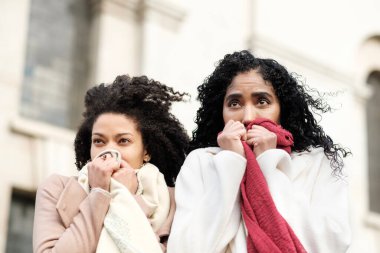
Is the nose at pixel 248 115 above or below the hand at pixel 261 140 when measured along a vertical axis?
above

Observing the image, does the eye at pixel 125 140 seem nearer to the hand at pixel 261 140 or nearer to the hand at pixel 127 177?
the hand at pixel 127 177

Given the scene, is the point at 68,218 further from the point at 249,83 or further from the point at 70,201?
the point at 249,83

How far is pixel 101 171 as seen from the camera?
286cm

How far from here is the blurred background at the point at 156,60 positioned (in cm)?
721

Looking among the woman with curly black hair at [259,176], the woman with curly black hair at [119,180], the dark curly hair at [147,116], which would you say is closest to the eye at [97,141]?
the woman with curly black hair at [119,180]

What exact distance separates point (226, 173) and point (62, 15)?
586 centimetres

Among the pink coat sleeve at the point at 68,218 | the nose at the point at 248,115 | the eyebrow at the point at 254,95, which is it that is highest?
the eyebrow at the point at 254,95

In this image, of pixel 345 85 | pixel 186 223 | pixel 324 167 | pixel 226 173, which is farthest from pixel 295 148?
pixel 345 85

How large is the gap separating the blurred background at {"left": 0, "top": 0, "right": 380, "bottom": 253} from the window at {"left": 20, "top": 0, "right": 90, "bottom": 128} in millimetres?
11

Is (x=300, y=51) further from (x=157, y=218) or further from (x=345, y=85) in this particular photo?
(x=157, y=218)

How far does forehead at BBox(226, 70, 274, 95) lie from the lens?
304 cm

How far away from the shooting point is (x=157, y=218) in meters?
2.86

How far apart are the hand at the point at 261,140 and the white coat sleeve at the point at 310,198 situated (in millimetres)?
43

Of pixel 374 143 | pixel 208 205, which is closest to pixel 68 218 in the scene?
pixel 208 205
